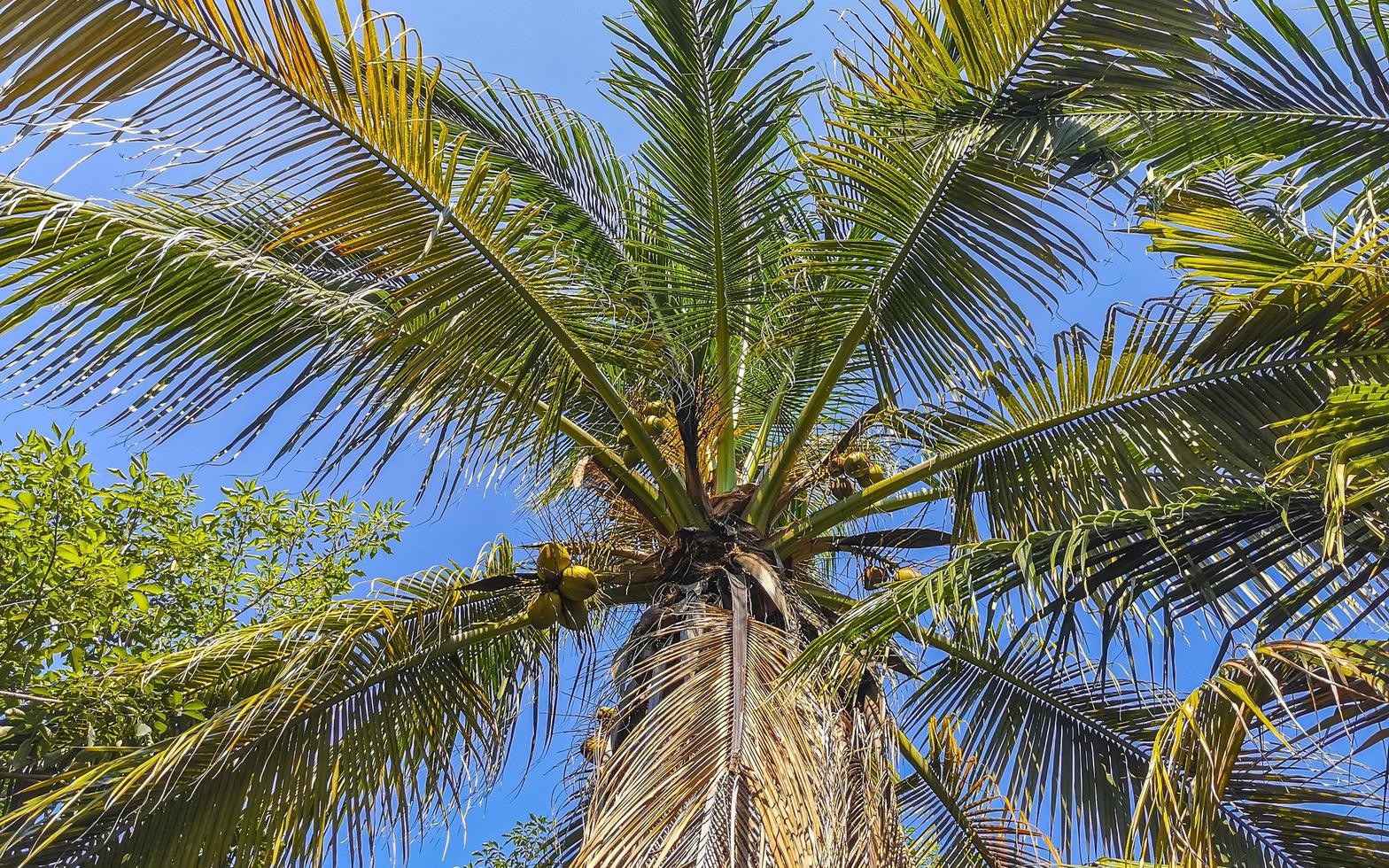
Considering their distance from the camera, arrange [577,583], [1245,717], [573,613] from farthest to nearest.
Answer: [573,613] < [577,583] < [1245,717]

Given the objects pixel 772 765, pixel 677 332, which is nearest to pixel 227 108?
pixel 677 332

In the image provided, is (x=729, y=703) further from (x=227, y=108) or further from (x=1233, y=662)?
(x=227, y=108)

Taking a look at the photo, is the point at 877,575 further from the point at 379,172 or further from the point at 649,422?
the point at 379,172

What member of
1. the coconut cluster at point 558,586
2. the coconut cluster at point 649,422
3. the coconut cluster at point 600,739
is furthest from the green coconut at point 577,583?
the coconut cluster at point 649,422

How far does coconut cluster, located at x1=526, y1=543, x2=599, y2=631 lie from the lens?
3.82 m

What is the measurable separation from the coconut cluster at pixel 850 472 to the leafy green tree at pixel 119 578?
7.33 feet

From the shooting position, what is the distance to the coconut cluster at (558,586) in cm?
382

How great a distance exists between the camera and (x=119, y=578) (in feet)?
16.5

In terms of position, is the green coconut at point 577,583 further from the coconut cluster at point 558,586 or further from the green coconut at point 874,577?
the green coconut at point 874,577

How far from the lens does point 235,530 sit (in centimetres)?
630

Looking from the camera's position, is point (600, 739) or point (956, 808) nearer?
point (600, 739)

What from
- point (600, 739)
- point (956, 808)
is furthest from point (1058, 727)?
point (600, 739)

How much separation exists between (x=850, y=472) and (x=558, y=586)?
4.47 feet

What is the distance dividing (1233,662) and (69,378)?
3.70 meters
